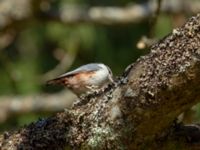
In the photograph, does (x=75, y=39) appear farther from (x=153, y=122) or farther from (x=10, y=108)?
(x=153, y=122)

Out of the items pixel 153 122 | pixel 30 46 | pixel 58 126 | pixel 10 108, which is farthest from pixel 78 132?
pixel 30 46

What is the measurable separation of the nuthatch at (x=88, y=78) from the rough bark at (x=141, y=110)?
445 mm

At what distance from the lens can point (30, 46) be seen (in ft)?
21.1

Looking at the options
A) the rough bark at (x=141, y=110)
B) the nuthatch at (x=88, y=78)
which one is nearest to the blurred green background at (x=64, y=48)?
the nuthatch at (x=88, y=78)

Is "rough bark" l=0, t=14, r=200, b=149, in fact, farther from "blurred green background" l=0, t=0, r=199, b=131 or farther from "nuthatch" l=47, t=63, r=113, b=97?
"blurred green background" l=0, t=0, r=199, b=131

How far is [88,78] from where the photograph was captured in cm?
258

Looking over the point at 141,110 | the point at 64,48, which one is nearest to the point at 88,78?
the point at 141,110

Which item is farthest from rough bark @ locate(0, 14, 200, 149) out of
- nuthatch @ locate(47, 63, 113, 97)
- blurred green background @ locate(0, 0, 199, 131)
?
blurred green background @ locate(0, 0, 199, 131)

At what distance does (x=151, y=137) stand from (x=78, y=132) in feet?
0.70

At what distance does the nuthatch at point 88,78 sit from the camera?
2.48m

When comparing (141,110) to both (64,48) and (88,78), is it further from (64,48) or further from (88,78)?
(64,48)

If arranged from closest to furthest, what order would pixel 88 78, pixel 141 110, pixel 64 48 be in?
pixel 141 110
pixel 88 78
pixel 64 48

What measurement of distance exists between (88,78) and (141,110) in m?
0.80

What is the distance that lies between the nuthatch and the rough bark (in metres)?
0.45
